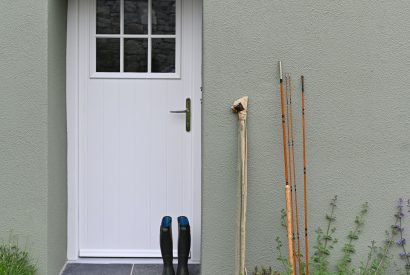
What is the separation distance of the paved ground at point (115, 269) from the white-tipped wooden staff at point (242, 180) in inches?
22.6

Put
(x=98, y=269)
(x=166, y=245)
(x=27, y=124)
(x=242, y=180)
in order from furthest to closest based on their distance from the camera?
(x=98, y=269) → (x=166, y=245) → (x=27, y=124) → (x=242, y=180)

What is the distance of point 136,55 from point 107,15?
1.18 feet

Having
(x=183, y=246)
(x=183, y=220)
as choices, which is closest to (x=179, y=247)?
(x=183, y=246)

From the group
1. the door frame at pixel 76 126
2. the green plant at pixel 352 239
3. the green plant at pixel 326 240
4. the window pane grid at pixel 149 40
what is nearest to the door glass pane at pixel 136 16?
the window pane grid at pixel 149 40

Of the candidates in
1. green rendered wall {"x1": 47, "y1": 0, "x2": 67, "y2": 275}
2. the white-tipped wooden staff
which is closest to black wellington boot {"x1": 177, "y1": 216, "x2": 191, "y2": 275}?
the white-tipped wooden staff

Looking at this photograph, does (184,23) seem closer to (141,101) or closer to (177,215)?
(141,101)

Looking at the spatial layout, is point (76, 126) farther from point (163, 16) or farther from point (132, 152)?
point (163, 16)

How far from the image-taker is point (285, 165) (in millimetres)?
3762

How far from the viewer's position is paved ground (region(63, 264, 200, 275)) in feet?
13.5

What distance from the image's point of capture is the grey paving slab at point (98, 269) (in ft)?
13.5

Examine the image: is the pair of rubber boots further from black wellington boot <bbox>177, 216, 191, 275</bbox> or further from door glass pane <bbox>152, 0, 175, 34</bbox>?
door glass pane <bbox>152, 0, 175, 34</bbox>

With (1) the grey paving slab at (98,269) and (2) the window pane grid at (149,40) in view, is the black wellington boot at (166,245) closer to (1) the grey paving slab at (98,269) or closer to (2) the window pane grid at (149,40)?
(1) the grey paving slab at (98,269)

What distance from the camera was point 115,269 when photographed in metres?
4.19

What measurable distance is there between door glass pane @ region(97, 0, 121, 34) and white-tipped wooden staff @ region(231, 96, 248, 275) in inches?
48.0
